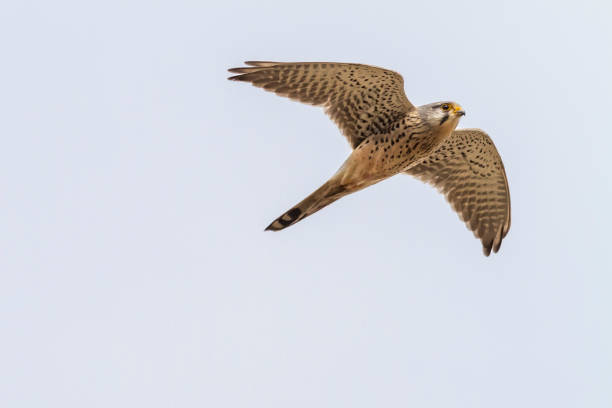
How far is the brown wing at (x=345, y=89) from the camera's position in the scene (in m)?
12.7

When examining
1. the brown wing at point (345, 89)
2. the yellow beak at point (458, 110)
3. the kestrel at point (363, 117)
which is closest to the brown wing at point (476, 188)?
the kestrel at point (363, 117)

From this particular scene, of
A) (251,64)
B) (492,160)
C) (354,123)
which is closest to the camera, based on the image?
(251,64)

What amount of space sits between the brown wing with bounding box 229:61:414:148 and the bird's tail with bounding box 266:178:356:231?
660mm

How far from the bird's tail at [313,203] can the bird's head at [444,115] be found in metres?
1.36

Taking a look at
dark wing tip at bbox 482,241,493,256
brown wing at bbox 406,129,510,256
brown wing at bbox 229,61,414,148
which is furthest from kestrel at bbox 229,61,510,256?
dark wing tip at bbox 482,241,493,256

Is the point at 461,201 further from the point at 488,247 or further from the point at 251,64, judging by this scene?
the point at 251,64

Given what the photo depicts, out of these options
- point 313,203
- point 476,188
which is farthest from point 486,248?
point 313,203

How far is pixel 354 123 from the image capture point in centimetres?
1348

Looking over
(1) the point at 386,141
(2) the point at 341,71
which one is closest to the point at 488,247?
(1) the point at 386,141

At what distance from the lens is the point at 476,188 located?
1473 centimetres

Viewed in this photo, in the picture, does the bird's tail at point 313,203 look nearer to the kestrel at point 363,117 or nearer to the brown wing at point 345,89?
the kestrel at point 363,117

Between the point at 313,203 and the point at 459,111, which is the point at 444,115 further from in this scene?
the point at 313,203

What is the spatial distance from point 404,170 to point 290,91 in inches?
73.5

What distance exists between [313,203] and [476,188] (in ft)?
8.98
